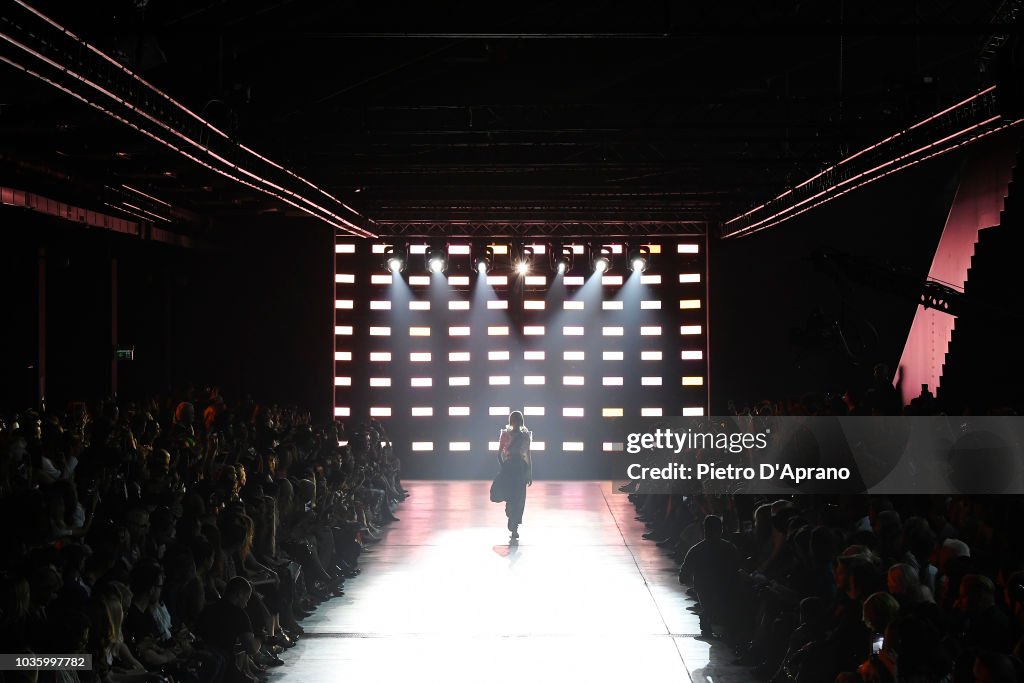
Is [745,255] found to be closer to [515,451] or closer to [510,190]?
[510,190]

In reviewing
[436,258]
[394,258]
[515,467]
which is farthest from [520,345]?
[515,467]

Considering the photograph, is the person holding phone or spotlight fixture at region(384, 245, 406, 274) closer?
the person holding phone

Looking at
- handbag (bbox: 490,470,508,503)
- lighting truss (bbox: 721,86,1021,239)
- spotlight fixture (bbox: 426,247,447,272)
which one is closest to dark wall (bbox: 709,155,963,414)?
lighting truss (bbox: 721,86,1021,239)

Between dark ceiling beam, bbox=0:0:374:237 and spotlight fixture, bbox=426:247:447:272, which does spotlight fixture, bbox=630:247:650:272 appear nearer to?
spotlight fixture, bbox=426:247:447:272

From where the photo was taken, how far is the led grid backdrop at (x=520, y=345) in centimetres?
2295

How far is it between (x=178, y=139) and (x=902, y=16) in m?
7.81

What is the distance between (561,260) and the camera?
2255cm

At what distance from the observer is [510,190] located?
19188 millimetres

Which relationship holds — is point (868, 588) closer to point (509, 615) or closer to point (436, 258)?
point (509, 615)

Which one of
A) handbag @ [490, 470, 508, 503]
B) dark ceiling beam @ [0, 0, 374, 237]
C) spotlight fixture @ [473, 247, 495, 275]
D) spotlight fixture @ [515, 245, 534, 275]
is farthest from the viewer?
spotlight fixture @ [473, 247, 495, 275]

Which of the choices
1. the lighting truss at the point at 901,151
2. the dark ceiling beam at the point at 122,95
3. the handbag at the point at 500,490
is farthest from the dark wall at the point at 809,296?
the dark ceiling beam at the point at 122,95

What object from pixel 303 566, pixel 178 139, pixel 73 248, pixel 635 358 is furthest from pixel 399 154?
pixel 635 358

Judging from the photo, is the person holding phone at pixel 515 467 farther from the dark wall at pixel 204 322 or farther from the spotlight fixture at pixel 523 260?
the dark wall at pixel 204 322

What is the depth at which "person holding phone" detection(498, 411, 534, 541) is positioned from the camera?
14977mm
